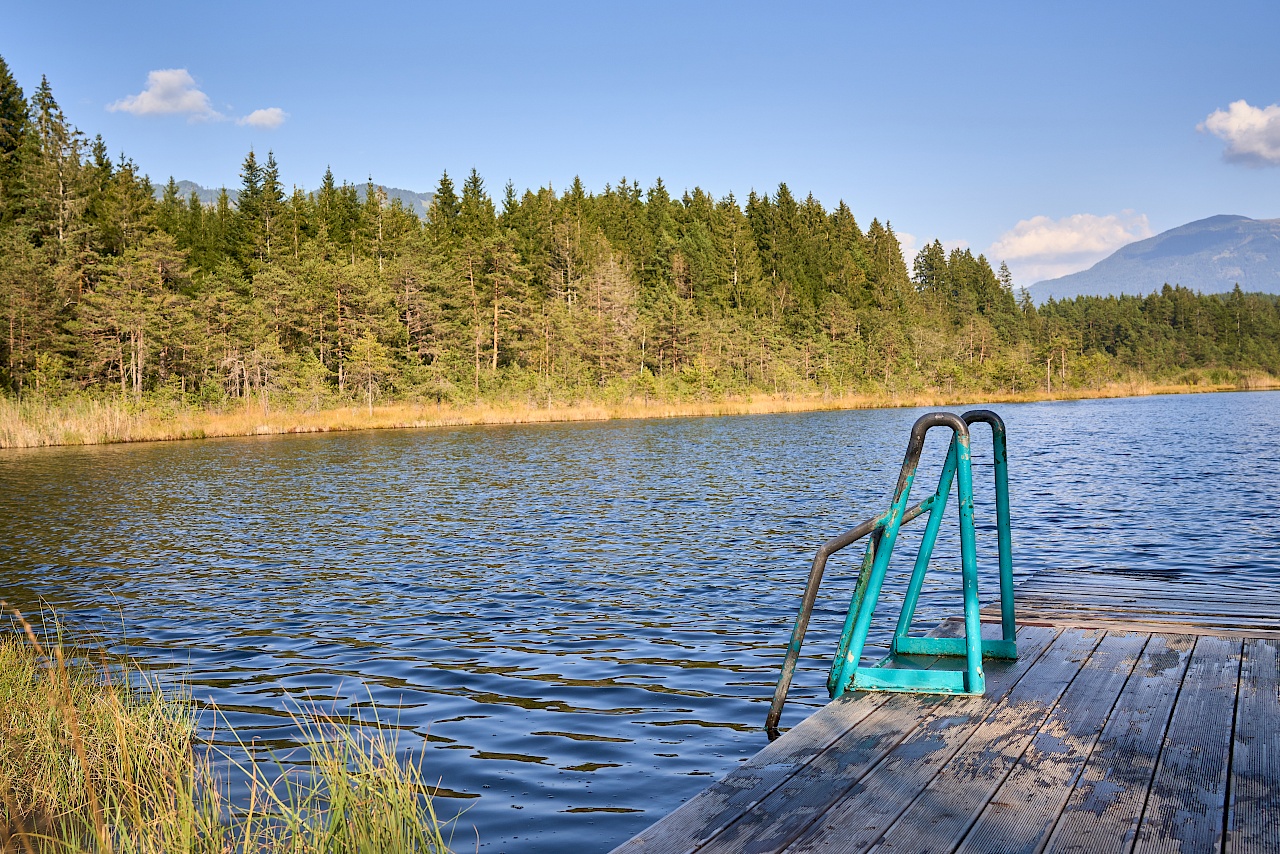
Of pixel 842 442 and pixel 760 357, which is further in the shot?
pixel 760 357

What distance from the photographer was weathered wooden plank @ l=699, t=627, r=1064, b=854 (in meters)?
3.10

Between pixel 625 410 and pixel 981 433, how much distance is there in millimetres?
28793

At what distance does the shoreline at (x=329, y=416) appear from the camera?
122ft

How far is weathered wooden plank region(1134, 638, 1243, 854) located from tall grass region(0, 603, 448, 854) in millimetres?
2381

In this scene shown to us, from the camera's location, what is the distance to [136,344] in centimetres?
4816

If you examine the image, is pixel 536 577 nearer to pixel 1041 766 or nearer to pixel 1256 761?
pixel 1041 766

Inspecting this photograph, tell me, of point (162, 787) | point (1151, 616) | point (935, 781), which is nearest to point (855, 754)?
point (935, 781)

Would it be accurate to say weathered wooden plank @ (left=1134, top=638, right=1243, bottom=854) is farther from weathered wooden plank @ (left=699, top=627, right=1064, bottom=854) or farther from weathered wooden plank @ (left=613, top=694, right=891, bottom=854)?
weathered wooden plank @ (left=613, top=694, right=891, bottom=854)

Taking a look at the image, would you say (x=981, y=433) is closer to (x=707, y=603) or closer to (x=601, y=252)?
(x=707, y=603)

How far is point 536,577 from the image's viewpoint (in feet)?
39.1

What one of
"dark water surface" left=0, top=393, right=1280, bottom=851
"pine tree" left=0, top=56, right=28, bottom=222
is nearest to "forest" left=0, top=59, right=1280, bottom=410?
"pine tree" left=0, top=56, right=28, bottom=222

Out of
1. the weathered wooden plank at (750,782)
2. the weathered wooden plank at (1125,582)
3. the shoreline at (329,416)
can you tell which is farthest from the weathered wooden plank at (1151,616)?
the shoreline at (329,416)

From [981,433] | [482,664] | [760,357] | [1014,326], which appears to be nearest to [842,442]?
[981,433]

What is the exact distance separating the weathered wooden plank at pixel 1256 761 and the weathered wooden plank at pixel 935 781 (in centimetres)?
72
